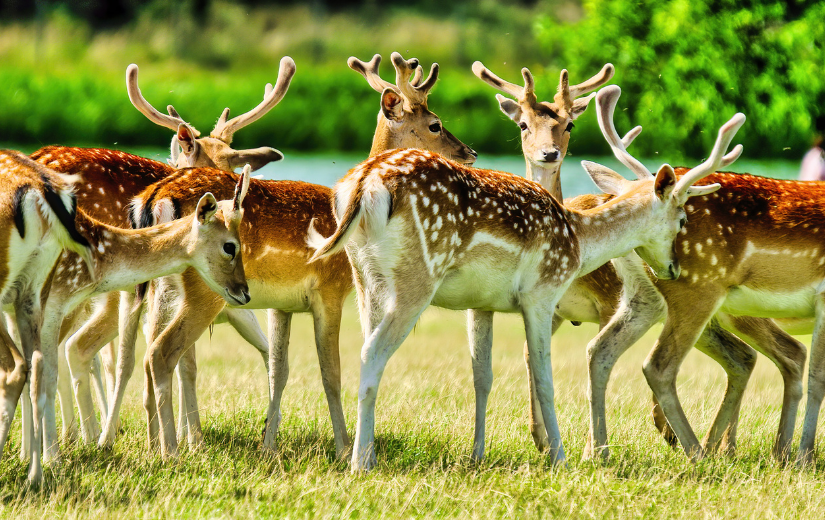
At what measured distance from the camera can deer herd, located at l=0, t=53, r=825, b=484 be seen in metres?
5.17

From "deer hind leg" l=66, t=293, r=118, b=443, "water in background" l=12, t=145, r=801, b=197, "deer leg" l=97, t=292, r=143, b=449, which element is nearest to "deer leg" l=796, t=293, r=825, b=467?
"deer leg" l=97, t=292, r=143, b=449

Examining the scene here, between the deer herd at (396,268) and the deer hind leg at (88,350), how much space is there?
12 millimetres

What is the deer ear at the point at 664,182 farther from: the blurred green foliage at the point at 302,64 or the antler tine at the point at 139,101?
the blurred green foliage at the point at 302,64

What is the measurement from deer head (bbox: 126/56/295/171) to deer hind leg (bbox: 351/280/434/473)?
243 cm

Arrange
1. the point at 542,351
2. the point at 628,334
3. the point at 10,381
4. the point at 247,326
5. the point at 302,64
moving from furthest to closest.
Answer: the point at 302,64
the point at 247,326
the point at 628,334
the point at 542,351
the point at 10,381

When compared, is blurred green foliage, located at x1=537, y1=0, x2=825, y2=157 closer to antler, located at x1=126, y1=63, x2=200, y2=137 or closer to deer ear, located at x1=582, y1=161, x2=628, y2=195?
antler, located at x1=126, y1=63, x2=200, y2=137

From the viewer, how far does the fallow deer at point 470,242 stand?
5172 mm

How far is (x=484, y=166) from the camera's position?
26.1 metres

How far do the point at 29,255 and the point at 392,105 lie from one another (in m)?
2.85

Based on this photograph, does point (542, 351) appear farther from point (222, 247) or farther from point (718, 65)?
point (718, 65)

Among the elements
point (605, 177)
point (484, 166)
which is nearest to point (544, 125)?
point (605, 177)

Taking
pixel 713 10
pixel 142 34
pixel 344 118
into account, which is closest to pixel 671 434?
pixel 713 10

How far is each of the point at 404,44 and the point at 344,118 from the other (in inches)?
116

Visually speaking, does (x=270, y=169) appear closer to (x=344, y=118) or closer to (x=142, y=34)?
(x=344, y=118)
